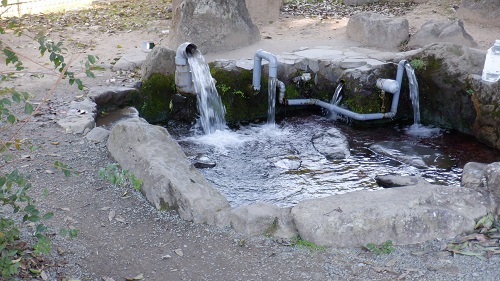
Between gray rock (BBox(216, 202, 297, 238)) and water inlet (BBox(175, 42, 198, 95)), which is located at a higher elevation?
water inlet (BBox(175, 42, 198, 95))

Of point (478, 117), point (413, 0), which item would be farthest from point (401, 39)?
point (413, 0)

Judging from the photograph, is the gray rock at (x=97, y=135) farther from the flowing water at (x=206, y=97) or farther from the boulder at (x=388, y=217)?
the boulder at (x=388, y=217)

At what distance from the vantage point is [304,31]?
1037 cm

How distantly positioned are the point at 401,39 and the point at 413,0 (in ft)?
11.2

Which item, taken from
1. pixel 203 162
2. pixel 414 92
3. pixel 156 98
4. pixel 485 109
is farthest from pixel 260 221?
pixel 414 92

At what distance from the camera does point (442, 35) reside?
918 cm

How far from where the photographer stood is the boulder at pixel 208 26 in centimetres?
900

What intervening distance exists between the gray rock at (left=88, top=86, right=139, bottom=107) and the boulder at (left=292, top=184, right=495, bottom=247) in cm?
353

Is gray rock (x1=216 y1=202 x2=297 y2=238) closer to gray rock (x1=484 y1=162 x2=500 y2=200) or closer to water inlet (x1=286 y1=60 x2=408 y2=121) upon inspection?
gray rock (x1=484 y1=162 x2=500 y2=200)

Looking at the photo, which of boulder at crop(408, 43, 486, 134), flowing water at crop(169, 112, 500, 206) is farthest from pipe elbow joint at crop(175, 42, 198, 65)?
boulder at crop(408, 43, 486, 134)

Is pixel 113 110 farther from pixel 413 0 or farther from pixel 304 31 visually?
pixel 413 0

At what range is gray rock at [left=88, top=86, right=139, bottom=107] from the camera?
7145 millimetres

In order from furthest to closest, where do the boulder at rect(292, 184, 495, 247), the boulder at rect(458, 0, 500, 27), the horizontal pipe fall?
the boulder at rect(458, 0, 500, 27) → the horizontal pipe → the boulder at rect(292, 184, 495, 247)

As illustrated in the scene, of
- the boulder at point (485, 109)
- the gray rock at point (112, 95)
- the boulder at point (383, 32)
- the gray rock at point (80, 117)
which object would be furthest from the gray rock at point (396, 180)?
the boulder at point (383, 32)
